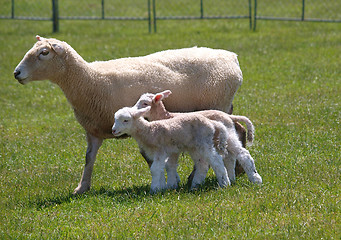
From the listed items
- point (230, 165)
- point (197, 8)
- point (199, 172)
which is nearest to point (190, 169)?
point (230, 165)

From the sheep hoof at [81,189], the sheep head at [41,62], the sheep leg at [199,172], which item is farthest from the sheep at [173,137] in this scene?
the sheep head at [41,62]

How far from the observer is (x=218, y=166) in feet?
22.3

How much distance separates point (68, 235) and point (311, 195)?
7.78 feet

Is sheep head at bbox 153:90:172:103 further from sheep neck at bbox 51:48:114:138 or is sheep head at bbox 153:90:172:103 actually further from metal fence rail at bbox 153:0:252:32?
metal fence rail at bbox 153:0:252:32

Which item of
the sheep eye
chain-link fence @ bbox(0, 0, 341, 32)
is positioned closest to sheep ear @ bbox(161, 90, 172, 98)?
the sheep eye

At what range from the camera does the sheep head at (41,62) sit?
7.46 meters

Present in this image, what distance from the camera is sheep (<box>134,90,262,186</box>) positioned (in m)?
7.03

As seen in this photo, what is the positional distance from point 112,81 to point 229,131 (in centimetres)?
154

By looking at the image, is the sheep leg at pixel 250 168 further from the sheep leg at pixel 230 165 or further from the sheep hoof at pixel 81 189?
the sheep hoof at pixel 81 189

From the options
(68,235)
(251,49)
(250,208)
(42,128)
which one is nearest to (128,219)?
(68,235)

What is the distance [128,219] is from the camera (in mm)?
6121

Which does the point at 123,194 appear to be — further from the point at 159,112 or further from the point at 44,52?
the point at 44,52

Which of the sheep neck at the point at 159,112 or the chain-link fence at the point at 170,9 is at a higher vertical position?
the chain-link fence at the point at 170,9

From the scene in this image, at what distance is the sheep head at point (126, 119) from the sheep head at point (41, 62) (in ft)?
3.97
